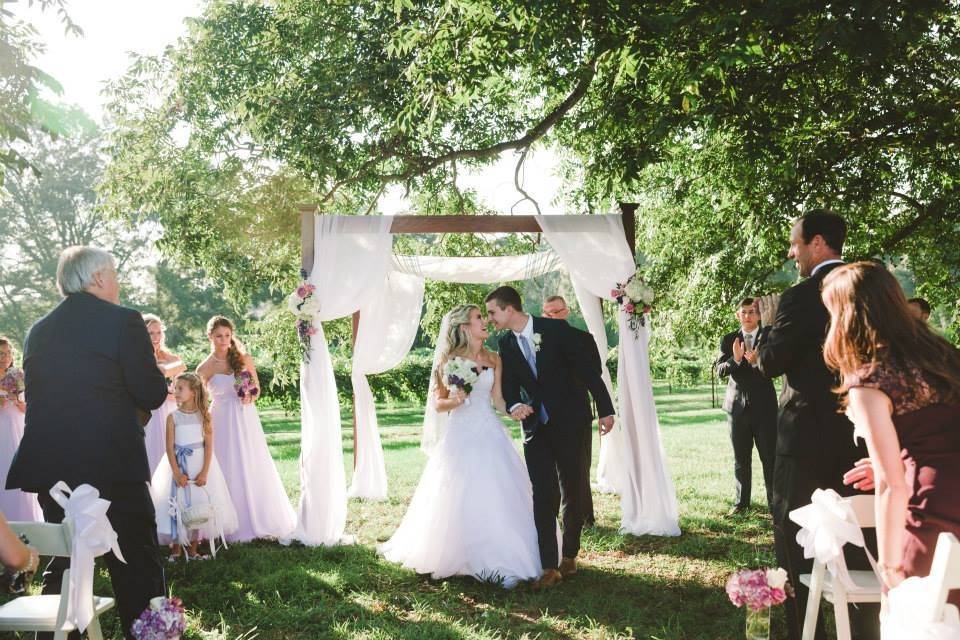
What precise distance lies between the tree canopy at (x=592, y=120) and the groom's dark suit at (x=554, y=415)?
1.45 m

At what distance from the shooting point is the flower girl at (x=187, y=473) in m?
5.86

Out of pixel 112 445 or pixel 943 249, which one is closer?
pixel 112 445

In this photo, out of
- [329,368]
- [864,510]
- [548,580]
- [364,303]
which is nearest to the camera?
[864,510]

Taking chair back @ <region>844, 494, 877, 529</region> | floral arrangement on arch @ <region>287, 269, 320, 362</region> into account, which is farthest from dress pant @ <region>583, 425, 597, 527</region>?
chair back @ <region>844, 494, 877, 529</region>

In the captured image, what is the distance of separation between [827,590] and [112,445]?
10.3 feet

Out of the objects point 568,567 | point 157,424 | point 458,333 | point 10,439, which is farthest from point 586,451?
point 10,439

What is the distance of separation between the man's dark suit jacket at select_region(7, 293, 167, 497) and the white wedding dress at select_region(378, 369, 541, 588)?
242 centimetres

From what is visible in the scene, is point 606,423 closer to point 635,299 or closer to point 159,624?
point 635,299

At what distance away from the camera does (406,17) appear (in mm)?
8547

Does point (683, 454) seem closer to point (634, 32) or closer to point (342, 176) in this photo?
point (342, 176)

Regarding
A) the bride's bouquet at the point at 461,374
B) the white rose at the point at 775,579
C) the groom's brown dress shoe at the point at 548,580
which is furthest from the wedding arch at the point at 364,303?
the white rose at the point at 775,579

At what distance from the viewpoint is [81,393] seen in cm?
352

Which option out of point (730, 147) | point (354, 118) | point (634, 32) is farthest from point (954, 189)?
point (354, 118)

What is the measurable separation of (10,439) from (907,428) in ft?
20.4
